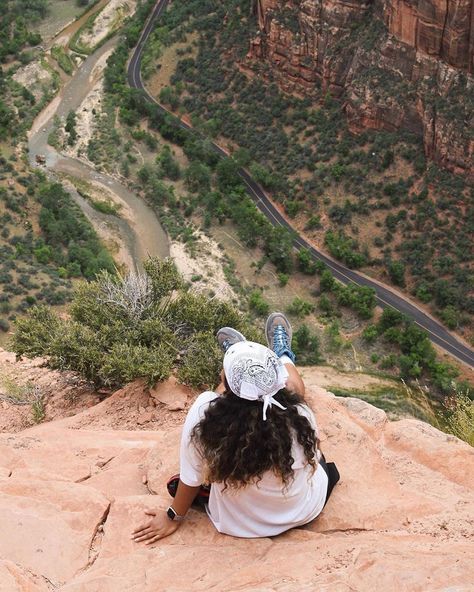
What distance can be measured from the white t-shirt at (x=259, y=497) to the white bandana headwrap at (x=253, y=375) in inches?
23.2

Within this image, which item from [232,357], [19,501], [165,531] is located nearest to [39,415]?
[19,501]

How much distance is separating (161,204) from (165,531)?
162ft

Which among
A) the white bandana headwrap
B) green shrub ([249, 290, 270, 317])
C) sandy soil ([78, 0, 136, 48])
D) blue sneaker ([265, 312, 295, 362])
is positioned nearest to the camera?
the white bandana headwrap

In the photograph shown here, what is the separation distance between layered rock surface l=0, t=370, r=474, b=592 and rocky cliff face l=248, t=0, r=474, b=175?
129ft

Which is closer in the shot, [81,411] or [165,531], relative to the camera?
[165,531]

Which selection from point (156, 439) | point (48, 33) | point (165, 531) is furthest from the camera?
point (48, 33)

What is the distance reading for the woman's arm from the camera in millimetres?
7750

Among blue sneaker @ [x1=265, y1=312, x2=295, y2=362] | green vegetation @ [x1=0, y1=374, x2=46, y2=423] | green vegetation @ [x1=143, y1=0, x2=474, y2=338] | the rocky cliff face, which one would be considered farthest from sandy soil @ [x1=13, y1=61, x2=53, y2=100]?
blue sneaker @ [x1=265, y1=312, x2=295, y2=362]

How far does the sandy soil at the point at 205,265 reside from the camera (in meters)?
46.6

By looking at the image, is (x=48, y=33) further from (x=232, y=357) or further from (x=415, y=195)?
(x=232, y=357)

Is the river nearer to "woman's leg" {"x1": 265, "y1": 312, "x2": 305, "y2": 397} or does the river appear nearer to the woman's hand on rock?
"woman's leg" {"x1": 265, "y1": 312, "x2": 305, "y2": 397}

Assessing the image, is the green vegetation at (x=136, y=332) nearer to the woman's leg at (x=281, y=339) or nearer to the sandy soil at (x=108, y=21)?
the woman's leg at (x=281, y=339)

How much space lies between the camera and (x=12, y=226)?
1860 inches

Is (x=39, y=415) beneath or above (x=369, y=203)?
above
